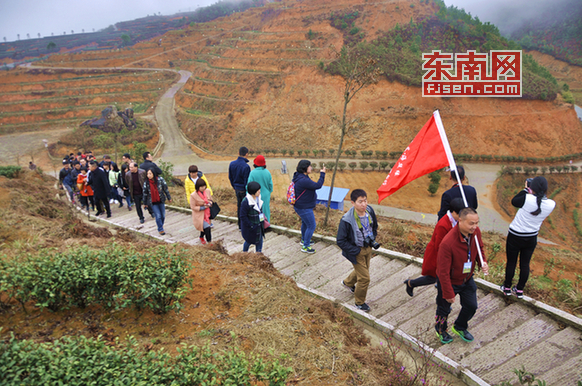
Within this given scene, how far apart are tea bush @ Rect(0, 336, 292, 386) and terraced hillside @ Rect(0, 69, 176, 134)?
51.3 m

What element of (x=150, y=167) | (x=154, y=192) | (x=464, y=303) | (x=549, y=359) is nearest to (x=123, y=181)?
(x=150, y=167)

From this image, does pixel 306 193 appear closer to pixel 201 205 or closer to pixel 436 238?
pixel 201 205

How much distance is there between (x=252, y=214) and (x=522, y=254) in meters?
4.17

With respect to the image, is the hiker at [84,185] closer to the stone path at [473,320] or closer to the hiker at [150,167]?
the hiker at [150,167]

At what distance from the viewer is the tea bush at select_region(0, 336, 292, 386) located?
2.44 meters

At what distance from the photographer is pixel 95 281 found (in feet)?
11.5

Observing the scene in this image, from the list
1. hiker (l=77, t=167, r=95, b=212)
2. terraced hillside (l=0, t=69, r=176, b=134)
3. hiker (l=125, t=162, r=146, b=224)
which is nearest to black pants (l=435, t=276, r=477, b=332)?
hiker (l=125, t=162, r=146, b=224)

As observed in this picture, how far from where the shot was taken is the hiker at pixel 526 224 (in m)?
4.47

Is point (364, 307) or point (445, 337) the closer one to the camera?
point (445, 337)

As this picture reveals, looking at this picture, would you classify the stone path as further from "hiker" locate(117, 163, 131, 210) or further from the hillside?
the hillside

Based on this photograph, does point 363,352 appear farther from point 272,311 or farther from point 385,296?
point 385,296

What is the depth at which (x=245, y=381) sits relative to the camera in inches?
104

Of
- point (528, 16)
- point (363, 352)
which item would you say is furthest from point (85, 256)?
point (528, 16)

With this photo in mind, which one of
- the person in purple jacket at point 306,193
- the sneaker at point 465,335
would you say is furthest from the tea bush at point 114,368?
the person in purple jacket at point 306,193
